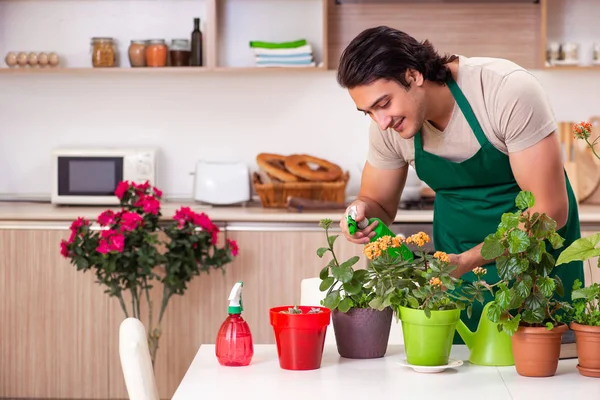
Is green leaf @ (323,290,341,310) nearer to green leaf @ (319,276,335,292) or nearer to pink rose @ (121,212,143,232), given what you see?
green leaf @ (319,276,335,292)

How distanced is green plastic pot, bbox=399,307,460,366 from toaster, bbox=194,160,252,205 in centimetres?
241

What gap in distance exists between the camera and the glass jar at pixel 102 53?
13.1ft

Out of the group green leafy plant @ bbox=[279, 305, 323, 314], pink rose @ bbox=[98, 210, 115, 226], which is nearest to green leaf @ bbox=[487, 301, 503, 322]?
green leafy plant @ bbox=[279, 305, 323, 314]

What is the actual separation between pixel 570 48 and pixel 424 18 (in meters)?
0.68

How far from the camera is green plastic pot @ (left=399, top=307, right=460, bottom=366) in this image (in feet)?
5.22

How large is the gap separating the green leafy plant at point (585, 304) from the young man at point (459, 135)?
1.00ft

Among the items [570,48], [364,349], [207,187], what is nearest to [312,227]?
[207,187]

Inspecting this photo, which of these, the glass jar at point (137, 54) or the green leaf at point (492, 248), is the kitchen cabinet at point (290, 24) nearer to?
the glass jar at point (137, 54)

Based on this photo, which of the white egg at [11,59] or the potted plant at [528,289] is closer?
the potted plant at [528,289]

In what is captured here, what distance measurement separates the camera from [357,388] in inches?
59.3

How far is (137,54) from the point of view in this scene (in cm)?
399

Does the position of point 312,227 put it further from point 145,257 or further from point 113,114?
point 113,114

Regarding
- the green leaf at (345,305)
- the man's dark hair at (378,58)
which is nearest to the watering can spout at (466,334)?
the green leaf at (345,305)

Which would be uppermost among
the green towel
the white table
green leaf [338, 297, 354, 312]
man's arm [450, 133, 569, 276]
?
the green towel
